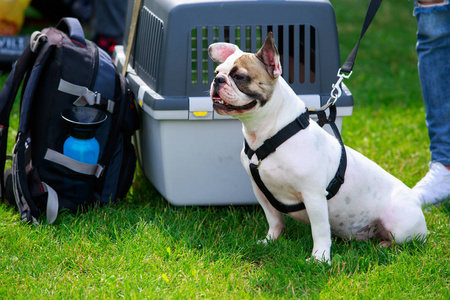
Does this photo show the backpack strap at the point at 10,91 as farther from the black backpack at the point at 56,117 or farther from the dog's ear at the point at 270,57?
the dog's ear at the point at 270,57

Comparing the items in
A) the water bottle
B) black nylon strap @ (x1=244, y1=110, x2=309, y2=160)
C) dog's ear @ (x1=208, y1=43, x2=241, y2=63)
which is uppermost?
dog's ear @ (x1=208, y1=43, x2=241, y2=63)

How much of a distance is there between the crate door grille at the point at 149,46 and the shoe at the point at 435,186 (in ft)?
4.71

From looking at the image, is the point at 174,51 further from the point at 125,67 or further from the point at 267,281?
the point at 267,281

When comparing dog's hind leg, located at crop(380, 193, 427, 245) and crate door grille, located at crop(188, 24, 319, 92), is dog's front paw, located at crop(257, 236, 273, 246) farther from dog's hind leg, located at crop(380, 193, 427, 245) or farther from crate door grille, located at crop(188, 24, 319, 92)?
crate door grille, located at crop(188, 24, 319, 92)

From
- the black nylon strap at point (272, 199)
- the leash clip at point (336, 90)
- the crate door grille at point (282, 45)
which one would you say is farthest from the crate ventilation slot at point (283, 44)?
the black nylon strap at point (272, 199)

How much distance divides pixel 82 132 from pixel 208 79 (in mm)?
596

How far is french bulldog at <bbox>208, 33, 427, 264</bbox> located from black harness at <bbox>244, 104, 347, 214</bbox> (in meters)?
0.02

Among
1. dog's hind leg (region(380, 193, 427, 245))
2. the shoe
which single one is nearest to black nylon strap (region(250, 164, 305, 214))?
dog's hind leg (region(380, 193, 427, 245))

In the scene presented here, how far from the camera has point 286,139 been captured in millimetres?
2104

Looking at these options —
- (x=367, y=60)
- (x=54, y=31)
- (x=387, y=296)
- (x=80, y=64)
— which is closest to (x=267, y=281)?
(x=387, y=296)

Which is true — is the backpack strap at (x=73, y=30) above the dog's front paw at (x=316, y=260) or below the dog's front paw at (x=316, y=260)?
above

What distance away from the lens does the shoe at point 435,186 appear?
9.37 feet

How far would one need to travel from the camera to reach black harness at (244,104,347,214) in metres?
2.11

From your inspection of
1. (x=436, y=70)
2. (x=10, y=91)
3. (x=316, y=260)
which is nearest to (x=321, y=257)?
(x=316, y=260)
